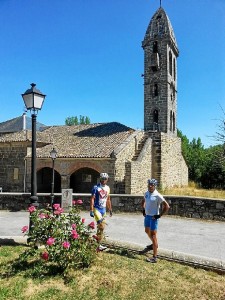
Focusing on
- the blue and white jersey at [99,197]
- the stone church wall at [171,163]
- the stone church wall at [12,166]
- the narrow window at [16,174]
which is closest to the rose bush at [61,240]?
the blue and white jersey at [99,197]

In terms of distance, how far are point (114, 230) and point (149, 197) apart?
355cm

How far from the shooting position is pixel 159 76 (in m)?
24.6

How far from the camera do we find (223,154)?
18.6 meters

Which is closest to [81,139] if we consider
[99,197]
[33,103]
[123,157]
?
[123,157]

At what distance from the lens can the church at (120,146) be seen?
19938 mm

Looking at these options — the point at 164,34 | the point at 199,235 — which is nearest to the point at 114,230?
the point at 199,235

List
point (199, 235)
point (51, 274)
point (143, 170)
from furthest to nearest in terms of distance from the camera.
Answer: point (143, 170) → point (199, 235) → point (51, 274)

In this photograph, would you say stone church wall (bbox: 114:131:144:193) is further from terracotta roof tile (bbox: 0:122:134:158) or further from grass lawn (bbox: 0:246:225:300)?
grass lawn (bbox: 0:246:225:300)

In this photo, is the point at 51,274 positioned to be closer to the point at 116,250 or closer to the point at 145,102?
the point at 116,250

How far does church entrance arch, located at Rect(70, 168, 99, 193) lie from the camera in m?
23.2

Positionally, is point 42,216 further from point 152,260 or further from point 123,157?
point 123,157

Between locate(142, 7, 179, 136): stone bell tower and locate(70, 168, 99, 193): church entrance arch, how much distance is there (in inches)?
236

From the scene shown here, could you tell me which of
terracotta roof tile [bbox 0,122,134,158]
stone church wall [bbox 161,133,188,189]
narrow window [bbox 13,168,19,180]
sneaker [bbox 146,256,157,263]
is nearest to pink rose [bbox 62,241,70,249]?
sneaker [bbox 146,256,157,263]

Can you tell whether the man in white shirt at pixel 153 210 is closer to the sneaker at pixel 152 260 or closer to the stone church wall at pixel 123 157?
the sneaker at pixel 152 260
